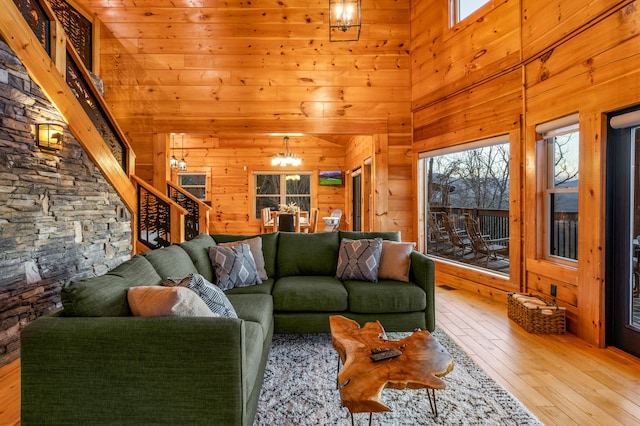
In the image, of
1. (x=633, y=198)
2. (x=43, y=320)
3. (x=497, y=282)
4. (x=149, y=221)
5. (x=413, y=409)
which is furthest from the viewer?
(x=149, y=221)

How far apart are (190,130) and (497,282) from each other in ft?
16.2

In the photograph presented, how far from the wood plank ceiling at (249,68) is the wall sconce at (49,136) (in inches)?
95.9

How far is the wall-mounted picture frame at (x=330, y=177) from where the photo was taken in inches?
375

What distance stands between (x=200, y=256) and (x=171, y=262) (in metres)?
0.53

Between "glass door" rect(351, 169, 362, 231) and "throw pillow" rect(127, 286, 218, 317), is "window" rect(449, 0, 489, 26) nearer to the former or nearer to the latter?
"glass door" rect(351, 169, 362, 231)

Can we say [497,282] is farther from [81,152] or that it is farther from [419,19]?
[81,152]

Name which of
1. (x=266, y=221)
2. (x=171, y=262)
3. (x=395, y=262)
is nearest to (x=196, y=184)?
(x=266, y=221)

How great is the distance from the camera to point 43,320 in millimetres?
1509

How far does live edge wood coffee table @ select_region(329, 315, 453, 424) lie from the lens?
1409 millimetres

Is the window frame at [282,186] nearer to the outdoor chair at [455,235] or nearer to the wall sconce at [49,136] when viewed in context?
the outdoor chair at [455,235]

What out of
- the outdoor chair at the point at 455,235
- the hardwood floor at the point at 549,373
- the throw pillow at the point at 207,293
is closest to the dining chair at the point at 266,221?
the outdoor chair at the point at 455,235

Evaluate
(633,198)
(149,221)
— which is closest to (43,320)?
(149,221)

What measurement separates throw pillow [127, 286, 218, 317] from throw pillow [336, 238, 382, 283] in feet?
5.77

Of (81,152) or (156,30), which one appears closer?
(81,152)
